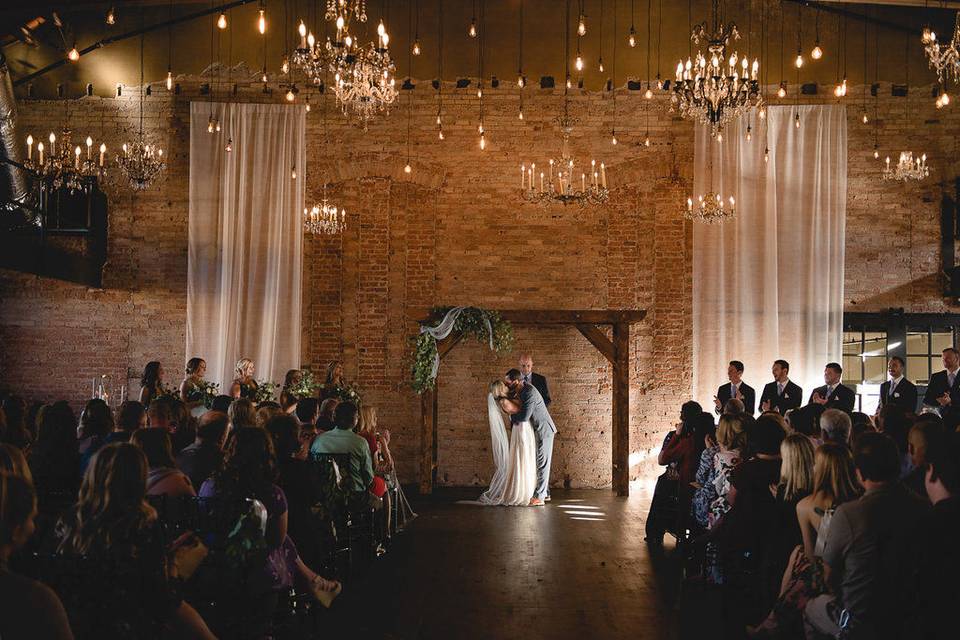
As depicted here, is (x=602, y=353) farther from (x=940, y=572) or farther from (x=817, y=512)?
(x=940, y=572)

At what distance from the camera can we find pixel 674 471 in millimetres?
7836

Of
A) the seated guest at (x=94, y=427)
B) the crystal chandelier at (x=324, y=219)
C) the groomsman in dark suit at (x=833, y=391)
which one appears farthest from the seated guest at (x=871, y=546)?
the crystal chandelier at (x=324, y=219)

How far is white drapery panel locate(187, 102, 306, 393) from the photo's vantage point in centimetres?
1155

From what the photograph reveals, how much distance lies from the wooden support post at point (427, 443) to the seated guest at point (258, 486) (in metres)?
6.56

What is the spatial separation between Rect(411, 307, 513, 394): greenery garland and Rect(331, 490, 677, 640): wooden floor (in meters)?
1.80

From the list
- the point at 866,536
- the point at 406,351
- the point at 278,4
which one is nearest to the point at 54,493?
the point at 866,536

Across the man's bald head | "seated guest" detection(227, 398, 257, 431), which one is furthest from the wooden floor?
the man's bald head

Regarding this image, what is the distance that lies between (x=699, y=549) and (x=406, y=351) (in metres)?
5.87

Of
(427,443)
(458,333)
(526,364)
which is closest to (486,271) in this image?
(458,333)

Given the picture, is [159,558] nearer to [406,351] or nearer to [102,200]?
[406,351]

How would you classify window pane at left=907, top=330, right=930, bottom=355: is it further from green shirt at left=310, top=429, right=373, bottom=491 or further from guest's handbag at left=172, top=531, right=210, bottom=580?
guest's handbag at left=172, top=531, right=210, bottom=580

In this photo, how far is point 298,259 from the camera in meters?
11.6

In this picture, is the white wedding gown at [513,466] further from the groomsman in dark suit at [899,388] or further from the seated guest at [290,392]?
the groomsman in dark suit at [899,388]

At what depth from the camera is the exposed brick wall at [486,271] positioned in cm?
1154
